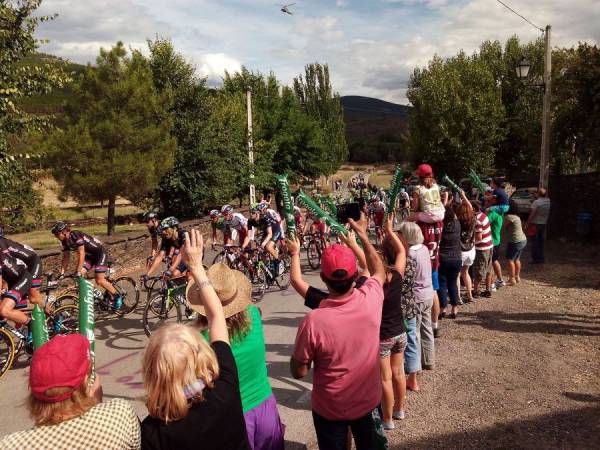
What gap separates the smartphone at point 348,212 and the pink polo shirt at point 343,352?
1.27 m

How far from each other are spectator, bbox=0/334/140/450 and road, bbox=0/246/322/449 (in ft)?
6.53

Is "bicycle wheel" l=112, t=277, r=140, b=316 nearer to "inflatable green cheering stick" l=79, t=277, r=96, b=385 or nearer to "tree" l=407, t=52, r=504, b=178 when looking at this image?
"inflatable green cheering stick" l=79, t=277, r=96, b=385

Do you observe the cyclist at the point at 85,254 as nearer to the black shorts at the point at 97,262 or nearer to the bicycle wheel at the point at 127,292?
the black shorts at the point at 97,262

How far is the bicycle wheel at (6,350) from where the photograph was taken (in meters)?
6.36

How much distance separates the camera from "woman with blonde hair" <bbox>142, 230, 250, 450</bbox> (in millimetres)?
1924

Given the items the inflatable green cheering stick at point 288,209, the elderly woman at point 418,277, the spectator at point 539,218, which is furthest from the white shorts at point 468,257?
the inflatable green cheering stick at point 288,209

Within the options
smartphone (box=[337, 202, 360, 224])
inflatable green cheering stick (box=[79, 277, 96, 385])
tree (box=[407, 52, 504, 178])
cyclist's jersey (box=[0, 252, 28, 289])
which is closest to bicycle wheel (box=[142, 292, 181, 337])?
cyclist's jersey (box=[0, 252, 28, 289])

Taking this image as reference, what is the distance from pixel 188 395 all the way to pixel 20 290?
224 inches

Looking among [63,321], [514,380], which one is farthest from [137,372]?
[514,380]

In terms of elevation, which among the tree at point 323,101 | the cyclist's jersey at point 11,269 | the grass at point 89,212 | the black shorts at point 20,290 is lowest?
the grass at point 89,212

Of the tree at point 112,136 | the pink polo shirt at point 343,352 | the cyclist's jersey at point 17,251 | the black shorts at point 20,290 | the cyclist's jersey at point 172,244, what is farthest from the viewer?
the tree at point 112,136

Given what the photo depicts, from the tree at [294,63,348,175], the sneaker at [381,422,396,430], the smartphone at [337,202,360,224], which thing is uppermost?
the tree at [294,63,348,175]

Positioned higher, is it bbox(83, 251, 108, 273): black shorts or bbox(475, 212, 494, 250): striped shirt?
bbox(475, 212, 494, 250): striped shirt

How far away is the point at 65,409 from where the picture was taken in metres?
1.81
